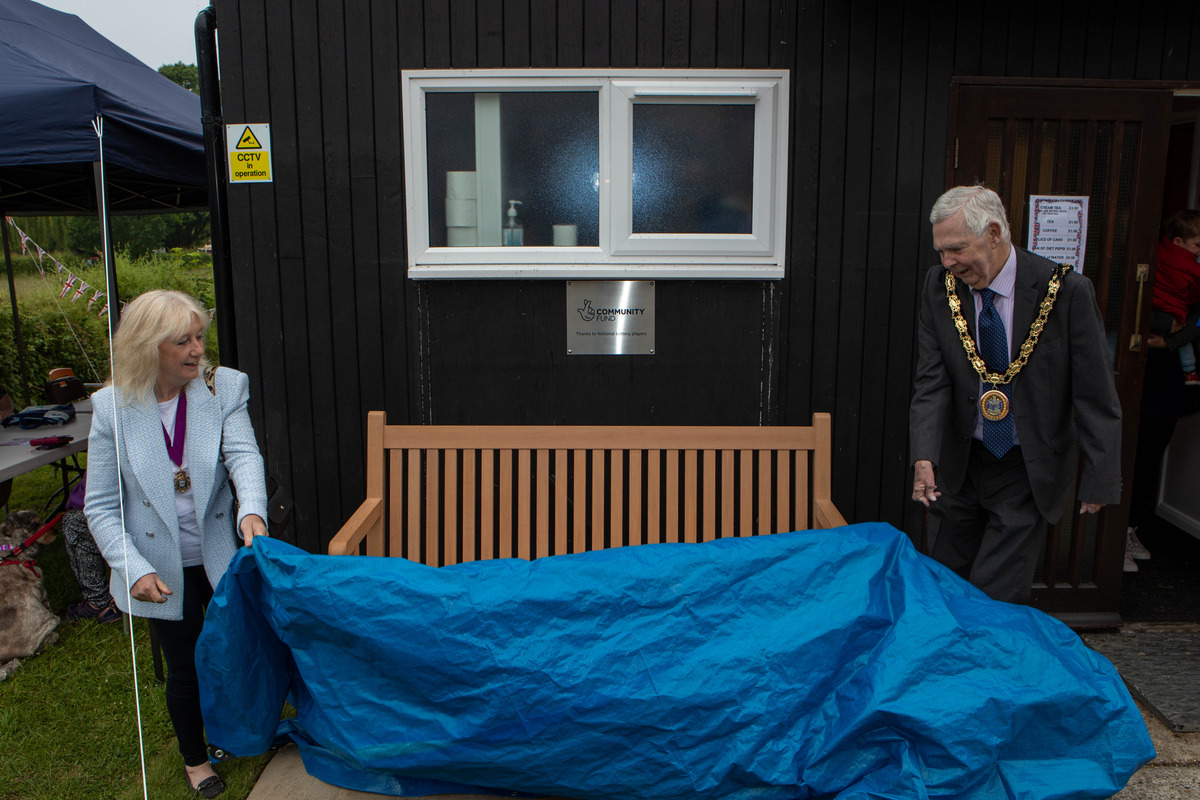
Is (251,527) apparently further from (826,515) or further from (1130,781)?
(1130,781)

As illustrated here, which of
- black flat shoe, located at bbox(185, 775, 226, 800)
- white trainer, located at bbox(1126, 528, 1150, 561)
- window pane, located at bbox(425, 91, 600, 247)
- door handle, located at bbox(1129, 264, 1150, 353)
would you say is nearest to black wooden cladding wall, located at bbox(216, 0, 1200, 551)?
window pane, located at bbox(425, 91, 600, 247)

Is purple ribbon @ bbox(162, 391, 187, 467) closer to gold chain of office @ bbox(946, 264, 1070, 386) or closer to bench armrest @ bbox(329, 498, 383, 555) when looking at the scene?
bench armrest @ bbox(329, 498, 383, 555)

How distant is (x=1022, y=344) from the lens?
2.71m

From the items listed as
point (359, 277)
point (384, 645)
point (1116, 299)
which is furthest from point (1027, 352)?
point (359, 277)

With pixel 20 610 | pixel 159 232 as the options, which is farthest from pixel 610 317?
pixel 159 232

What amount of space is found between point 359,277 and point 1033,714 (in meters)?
3.13

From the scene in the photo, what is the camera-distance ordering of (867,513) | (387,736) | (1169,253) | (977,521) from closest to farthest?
1. (387,736)
2. (977,521)
3. (867,513)
4. (1169,253)

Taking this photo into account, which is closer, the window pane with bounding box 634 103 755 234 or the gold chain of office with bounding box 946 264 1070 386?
the gold chain of office with bounding box 946 264 1070 386

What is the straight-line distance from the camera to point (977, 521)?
117 inches

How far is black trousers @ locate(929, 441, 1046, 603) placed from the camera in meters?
2.78

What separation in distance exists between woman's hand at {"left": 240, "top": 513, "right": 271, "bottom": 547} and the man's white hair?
8.04ft

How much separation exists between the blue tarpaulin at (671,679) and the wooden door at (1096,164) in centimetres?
196

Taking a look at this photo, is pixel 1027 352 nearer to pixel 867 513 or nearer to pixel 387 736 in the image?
pixel 867 513

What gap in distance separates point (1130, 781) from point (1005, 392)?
4.70 feet
